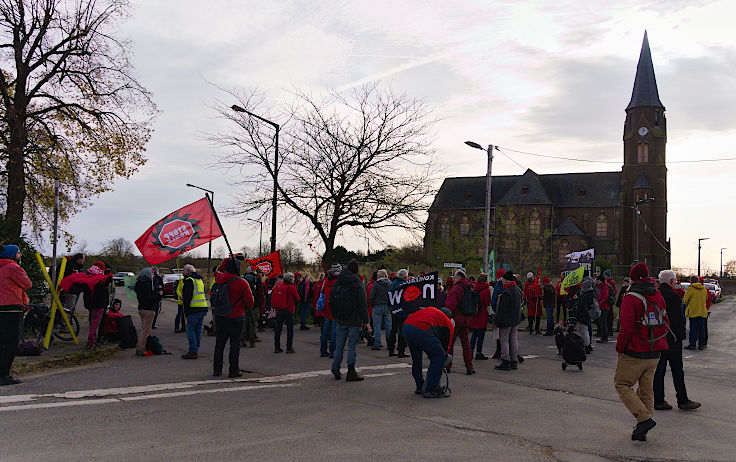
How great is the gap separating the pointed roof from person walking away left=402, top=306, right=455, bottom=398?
83712 mm

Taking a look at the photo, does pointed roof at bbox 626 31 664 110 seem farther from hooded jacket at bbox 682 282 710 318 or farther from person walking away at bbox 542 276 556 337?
hooded jacket at bbox 682 282 710 318

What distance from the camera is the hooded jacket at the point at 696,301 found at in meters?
15.7

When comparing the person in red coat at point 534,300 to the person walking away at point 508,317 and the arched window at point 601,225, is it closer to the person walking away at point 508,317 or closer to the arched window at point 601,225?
the person walking away at point 508,317

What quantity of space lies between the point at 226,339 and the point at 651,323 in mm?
6382

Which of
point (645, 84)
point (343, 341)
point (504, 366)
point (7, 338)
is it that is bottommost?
point (504, 366)

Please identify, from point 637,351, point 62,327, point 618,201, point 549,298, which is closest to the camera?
point 637,351

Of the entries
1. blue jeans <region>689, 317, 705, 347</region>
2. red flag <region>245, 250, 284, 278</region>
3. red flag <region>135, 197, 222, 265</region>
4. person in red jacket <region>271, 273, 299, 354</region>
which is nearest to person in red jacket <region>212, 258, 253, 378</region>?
person in red jacket <region>271, 273, 299, 354</region>

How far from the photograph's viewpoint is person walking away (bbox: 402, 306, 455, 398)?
814 centimetres

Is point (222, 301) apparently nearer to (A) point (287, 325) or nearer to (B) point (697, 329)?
(A) point (287, 325)

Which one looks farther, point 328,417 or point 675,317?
point 675,317

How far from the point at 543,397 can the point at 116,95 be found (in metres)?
17.4

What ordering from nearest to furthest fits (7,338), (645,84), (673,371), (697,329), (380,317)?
(673,371) → (7,338) → (380,317) → (697,329) → (645,84)

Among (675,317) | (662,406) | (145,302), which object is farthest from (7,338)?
(675,317)

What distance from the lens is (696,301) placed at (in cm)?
1575
